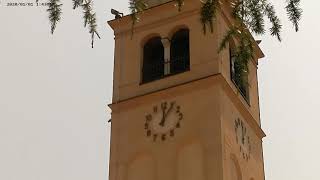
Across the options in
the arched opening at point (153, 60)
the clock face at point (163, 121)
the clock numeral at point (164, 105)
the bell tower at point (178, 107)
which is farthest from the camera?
the arched opening at point (153, 60)

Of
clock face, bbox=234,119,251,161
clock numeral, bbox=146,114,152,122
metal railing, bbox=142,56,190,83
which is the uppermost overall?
metal railing, bbox=142,56,190,83

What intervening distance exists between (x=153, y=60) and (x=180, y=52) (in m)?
0.90

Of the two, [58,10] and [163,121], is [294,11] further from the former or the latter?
[163,121]

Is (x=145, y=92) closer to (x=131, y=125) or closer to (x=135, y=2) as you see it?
(x=131, y=125)

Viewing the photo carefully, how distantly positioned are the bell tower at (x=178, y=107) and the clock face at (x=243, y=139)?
3 cm

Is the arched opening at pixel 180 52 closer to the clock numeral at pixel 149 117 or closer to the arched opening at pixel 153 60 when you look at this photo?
the arched opening at pixel 153 60

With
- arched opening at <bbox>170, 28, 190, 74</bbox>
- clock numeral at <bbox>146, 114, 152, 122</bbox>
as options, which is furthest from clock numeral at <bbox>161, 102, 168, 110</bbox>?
arched opening at <bbox>170, 28, 190, 74</bbox>

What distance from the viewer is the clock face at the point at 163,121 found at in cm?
1916

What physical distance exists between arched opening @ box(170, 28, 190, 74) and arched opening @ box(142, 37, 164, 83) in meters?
0.35

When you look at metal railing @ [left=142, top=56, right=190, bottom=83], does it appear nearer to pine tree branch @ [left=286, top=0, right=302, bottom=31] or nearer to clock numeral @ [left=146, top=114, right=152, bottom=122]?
clock numeral @ [left=146, top=114, right=152, bottom=122]

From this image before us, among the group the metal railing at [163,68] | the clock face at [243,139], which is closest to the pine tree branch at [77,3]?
the clock face at [243,139]

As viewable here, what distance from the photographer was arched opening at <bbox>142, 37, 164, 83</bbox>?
68.1ft

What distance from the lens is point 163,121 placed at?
19391mm

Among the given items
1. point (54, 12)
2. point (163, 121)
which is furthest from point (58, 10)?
point (163, 121)
